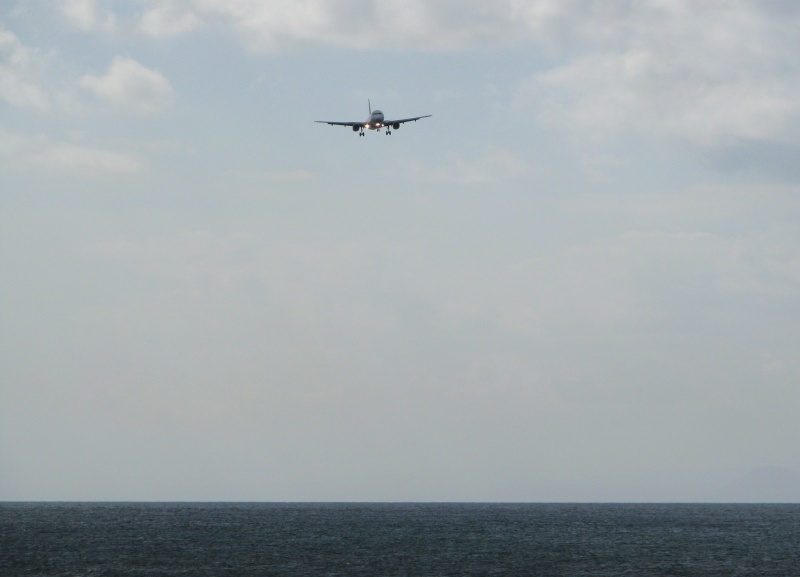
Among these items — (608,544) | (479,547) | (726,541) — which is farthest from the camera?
(726,541)

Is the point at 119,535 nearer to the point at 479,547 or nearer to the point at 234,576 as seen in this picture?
the point at 479,547

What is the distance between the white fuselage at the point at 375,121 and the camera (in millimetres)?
136375

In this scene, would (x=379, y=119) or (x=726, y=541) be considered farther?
(x=726, y=541)

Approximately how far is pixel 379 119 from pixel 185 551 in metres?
71.2

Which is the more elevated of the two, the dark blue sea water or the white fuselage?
the white fuselage

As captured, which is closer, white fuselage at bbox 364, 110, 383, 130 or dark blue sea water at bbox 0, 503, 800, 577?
dark blue sea water at bbox 0, 503, 800, 577

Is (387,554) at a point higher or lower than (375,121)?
lower

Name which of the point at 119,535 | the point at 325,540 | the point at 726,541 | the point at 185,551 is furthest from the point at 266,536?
the point at 726,541

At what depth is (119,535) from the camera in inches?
7210

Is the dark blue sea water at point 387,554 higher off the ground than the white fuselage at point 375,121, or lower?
lower

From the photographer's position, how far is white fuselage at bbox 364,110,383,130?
136 meters

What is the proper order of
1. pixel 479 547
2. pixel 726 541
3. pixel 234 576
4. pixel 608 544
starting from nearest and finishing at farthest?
pixel 234 576 → pixel 479 547 → pixel 608 544 → pixel 726 541

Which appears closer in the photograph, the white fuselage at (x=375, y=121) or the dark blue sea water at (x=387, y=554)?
the dark blue sea water at (x=387, y=554)

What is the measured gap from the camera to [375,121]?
449 feet
